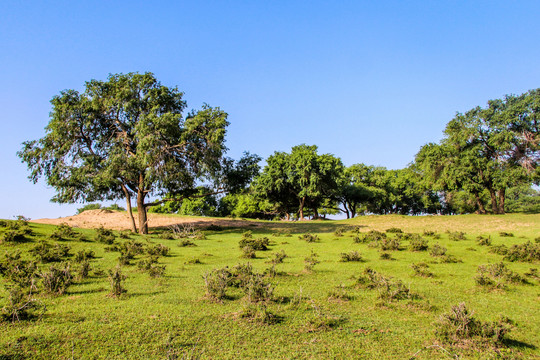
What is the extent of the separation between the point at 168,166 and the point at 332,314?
20.9 meters

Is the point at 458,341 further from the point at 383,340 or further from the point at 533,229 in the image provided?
the point at 533,229

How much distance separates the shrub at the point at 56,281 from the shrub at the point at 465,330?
9.13 metres

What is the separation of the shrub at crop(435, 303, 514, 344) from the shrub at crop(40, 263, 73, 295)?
913 cm

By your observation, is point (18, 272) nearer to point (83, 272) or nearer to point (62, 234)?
point (83, 272)

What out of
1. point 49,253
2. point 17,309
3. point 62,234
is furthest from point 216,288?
point 62,234

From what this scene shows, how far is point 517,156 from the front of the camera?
134 feet

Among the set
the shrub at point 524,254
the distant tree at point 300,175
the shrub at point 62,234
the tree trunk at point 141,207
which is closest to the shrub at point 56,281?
the shrub at point 62,234

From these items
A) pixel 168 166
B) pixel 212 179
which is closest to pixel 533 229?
pixel 212 179

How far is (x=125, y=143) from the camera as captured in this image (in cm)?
2700

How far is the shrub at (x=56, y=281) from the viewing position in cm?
877

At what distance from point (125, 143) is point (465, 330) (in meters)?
26.4

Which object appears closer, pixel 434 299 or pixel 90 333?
pixel 90 333

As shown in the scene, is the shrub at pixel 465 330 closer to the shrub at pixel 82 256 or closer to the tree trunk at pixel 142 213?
the shrub at pixel 82 256

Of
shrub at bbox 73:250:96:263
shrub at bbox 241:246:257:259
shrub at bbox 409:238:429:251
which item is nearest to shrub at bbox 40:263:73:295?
shrub at bbox 73:250:96:263
